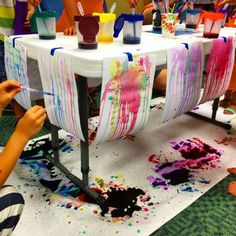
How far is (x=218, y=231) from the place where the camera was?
1132mm

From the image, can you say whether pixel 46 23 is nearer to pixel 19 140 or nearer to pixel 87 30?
pixel 87 30

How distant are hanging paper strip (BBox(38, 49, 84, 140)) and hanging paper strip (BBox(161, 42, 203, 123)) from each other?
1.32 ft

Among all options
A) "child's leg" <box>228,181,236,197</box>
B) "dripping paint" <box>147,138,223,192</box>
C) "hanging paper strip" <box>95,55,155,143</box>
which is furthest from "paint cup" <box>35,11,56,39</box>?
"child's leg" <box>228,181,236,197</box>

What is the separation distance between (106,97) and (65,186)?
1.83 ft

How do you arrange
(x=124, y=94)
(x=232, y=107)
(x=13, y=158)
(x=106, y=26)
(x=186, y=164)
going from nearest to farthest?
(x=13, y=158), (x=124, y=94), (x=106, y=26), (x=186, y=164), (x=232, y=107)

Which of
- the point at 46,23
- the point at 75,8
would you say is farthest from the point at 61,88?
the point at 75,8

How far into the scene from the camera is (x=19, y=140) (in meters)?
0.87

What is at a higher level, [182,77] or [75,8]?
[75,8]

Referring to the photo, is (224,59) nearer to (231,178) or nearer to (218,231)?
(231,178)

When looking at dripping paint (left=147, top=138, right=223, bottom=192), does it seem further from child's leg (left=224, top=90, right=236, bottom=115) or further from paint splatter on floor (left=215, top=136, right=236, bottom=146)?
child's leg (left=224, top=90, right=236, bottom=115)

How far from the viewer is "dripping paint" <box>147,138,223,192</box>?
1.42m

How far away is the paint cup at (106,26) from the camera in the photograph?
1168 millimetres

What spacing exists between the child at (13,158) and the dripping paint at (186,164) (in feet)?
2.24

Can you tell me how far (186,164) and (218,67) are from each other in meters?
0.52
